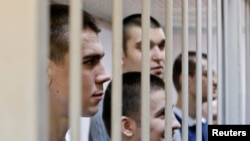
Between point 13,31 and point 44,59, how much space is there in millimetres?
49

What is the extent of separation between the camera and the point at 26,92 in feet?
1.44

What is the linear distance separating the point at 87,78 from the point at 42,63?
0.19m

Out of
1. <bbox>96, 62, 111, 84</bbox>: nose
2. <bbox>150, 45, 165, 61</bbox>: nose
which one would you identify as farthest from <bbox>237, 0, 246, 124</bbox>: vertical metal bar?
<bbox>96, 62, 111, 84</bbox>: nose

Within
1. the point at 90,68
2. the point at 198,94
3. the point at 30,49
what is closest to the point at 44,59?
the point at 30,49

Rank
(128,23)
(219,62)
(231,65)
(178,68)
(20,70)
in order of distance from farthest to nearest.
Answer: (231,65), (219,62), (178,68), (128,23), (20,70)

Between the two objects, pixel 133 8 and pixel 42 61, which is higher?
pixel 133 8

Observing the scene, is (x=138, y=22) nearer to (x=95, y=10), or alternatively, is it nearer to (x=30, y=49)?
(x=95, y=10)

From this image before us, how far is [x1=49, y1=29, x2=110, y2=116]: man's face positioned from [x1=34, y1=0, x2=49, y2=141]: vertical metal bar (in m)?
0.10

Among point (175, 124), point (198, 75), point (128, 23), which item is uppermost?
point (128, 23)

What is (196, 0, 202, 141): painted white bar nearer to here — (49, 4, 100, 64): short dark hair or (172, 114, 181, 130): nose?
(172, 114, 181, 130): nose

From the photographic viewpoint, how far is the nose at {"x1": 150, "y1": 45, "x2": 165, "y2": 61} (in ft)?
2.85

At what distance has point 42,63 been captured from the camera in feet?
1.48

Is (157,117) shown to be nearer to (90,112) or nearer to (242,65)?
(90,112)

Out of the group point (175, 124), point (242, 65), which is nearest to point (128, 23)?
point (175, 124)
